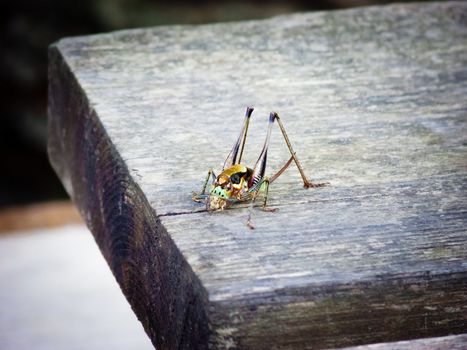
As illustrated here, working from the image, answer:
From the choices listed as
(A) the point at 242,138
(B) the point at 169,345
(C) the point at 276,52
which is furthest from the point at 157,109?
(B) the point at 169,345

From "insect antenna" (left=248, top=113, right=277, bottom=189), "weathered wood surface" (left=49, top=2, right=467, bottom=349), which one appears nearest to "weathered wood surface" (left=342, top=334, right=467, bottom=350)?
"weathered wood surface" (left=49, top=2, right=467, bottom=349)

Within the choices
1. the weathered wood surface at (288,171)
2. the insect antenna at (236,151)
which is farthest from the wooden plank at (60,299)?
the insect antenna at (236,151)

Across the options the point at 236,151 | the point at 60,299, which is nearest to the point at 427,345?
the point at 236,151

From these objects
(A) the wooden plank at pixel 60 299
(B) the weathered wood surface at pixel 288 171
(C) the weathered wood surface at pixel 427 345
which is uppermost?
(B) the weathered wood surface at pixel 288 171

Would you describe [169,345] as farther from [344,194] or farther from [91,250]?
[91,250]

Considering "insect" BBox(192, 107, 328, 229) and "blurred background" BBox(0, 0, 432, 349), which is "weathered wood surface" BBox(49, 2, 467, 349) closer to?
"insect" BBox(192, 107, 328, 229)

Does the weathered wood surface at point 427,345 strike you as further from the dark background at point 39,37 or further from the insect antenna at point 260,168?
the dark background at point 39,37
